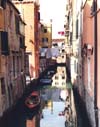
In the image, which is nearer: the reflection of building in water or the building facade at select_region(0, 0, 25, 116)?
the building facade at select_region(0, 0, 25, 116)

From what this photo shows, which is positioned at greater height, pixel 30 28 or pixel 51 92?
pixel 30 28

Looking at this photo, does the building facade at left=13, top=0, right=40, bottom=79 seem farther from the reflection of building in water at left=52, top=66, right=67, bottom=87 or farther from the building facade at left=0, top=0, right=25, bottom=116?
the building facade at left=0, top=0, right=25, bottom=116

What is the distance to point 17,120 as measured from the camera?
24.4 metres

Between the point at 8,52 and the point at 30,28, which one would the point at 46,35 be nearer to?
the point at 30,28

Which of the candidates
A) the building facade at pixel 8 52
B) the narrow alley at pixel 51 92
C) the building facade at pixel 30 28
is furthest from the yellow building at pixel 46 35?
the building facade at pixel 8 52

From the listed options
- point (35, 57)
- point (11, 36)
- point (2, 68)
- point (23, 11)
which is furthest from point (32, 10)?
point (2, 68)

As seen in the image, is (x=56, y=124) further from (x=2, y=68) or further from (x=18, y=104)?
(x=18, y=104)

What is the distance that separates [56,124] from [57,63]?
72007 mm

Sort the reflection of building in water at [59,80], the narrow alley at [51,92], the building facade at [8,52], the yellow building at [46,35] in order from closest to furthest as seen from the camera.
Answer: the narrow alley at [51,92]
the building facade at [8,52]
the reflection of building in water at [59,80]
the yellow building at [46,35]

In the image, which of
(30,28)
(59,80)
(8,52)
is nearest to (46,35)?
(59,80)

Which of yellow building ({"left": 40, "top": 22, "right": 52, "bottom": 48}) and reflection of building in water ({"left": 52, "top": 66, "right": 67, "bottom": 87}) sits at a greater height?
yellow building ({"left": 40, "top": 22, "right": 52, "bottom": 48})

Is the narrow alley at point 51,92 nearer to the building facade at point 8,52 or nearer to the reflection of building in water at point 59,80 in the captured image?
the building facade at point 8,52

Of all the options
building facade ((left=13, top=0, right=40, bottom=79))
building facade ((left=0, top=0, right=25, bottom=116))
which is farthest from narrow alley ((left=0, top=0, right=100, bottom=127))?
building facade ((left=13, top=0, right=40, bottom=79))

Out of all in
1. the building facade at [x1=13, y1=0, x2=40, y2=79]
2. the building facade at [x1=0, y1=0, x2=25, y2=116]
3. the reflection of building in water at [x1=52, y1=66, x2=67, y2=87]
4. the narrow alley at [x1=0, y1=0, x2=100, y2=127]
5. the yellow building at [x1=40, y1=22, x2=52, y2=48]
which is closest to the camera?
the narrow alley at [x1=0, y1=0, x2=100, y2=127]
